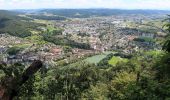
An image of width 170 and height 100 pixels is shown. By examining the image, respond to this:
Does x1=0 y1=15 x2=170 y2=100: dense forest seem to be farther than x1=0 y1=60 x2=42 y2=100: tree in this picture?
Yes

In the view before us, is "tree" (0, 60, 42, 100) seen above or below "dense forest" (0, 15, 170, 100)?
above

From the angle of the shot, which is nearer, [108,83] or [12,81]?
[12,81]

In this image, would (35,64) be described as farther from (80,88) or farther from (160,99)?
(80,88)

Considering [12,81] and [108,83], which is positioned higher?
[12,81]

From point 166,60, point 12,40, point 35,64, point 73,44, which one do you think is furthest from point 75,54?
point 35,64

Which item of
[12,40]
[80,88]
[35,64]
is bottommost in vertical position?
[12,40]

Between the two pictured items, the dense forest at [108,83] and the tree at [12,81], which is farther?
the dense forest at [108,83]

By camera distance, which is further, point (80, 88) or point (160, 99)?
point (80, 88)

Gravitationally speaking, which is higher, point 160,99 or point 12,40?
point 160,99

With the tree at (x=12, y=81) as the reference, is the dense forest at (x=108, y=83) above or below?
below

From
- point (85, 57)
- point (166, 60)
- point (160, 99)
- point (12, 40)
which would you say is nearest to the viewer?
point (160, 99)

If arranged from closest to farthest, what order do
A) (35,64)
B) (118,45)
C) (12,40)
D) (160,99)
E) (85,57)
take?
(35,64) < (160,99) < (85,57) < (118,45) < (12,40)
